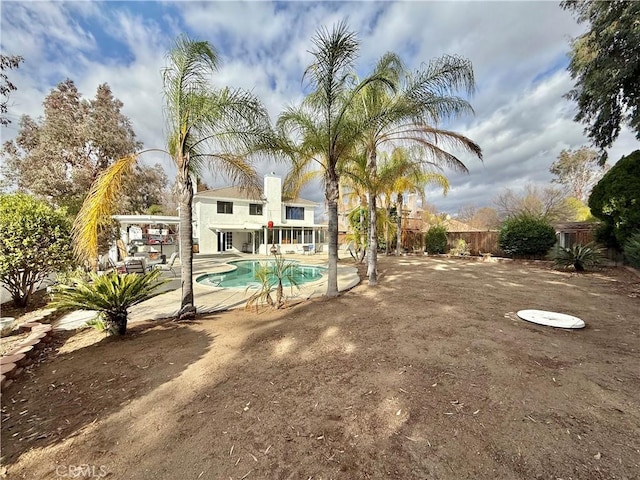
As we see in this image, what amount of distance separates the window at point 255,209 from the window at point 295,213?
2795 mm

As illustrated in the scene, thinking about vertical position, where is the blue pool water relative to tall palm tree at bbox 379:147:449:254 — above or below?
below

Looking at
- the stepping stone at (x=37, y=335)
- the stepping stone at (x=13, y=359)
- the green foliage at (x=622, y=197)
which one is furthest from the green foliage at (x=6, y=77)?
the green foliage at (x=622, y=197)

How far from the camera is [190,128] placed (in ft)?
19.4

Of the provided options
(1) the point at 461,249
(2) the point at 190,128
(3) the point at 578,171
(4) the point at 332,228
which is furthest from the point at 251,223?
(3) the point at 578,171

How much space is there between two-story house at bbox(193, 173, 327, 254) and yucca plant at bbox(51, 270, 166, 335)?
17.5 meters

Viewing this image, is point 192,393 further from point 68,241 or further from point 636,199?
point 636,199

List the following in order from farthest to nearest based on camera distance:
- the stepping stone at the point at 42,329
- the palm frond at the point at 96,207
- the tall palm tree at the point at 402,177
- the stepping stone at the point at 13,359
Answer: the tall palm tree at the point at 402,177 < the palm frond at the point at 96,207 < the stepping stone at the point at 42,329 < the stepping stone at the point at 13,359

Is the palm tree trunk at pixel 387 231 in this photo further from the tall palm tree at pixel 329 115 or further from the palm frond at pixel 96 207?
the palm frond at pixel 96 207

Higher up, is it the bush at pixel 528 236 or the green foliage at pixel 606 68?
the green foliage at pixel 606 68

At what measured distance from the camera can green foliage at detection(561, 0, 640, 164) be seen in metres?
9.58

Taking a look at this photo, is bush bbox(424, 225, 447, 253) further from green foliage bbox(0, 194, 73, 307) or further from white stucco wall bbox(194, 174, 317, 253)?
green foliage bbox(0, 194, 73, 307)

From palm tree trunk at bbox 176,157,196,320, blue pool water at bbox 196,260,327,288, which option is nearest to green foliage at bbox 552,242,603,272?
blue pool water at bbox 196,260,327,288

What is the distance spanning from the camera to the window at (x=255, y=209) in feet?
84.1

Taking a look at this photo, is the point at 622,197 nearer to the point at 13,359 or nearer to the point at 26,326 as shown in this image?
the point at 13,359
